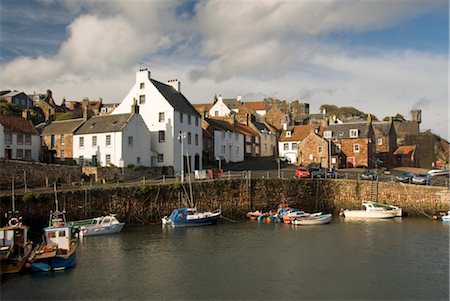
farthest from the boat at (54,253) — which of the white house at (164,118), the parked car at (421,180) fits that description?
the parked car at (421,180)

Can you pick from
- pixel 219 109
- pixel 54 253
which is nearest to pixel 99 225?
pixel 54 253

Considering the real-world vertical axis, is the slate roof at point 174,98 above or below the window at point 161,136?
above

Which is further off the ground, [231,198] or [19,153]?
[19,153]

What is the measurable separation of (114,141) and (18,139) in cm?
1204

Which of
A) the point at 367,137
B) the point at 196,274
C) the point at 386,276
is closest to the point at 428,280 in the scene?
the point at 386,276

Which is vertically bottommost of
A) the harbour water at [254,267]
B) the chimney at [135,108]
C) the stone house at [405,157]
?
the harbour water at [254,267]

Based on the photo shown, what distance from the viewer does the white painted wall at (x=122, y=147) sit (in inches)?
2047

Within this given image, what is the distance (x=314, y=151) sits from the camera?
71500 millimetres

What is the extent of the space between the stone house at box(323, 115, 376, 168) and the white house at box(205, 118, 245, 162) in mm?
14578

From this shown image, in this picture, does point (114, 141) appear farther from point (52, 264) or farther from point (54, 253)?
point (52, 264)

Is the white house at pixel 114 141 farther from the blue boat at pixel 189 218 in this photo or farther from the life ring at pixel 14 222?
the life ring at pixel 14 222

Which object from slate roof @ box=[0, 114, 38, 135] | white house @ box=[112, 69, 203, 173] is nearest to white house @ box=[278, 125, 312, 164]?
white house @ box=[112, 69, 203, 173]

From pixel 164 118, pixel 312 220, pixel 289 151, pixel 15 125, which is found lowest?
pixel 312 220

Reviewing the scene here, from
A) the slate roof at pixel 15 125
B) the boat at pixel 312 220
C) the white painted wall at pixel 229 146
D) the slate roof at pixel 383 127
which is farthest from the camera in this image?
the slate roof at pixel 383 127
